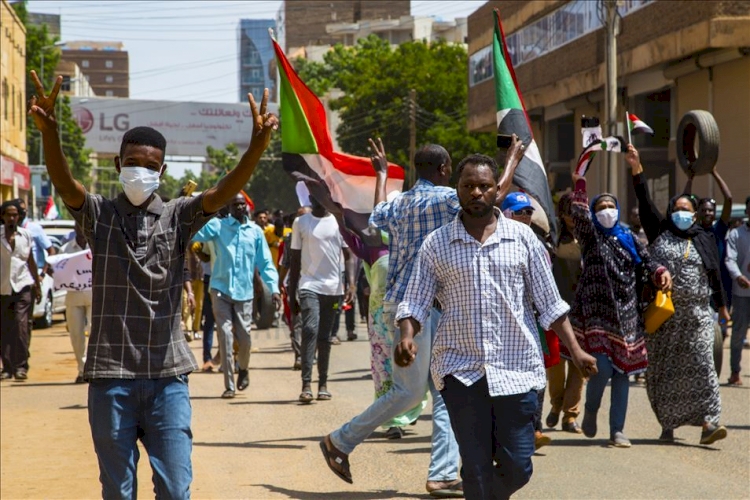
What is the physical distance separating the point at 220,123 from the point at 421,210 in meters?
107

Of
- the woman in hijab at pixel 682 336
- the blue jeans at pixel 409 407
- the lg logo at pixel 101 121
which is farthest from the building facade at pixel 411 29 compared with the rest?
the blue jeans at pixel 409 407

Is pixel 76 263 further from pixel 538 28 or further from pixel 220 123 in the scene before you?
pixel 220 123

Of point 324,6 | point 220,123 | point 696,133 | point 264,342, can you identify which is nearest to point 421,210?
point 696,133

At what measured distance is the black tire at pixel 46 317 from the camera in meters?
22.5

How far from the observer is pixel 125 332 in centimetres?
490

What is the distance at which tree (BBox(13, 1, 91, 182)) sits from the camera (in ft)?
196

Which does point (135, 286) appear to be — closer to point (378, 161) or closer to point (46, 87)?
point (378, 161)

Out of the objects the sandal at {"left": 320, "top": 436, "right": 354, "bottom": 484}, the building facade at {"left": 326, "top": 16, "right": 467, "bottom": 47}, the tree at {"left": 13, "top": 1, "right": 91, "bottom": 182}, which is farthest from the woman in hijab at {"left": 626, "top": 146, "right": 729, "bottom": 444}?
the building facade at {"left": 326, "top": 16, "right": 467, "bottom": 47}

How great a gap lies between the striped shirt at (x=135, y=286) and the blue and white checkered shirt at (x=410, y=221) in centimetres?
233

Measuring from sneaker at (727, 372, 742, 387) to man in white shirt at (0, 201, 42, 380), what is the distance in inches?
301

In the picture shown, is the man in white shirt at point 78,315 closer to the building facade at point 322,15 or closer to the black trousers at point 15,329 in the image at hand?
the black trousers at point 15,329

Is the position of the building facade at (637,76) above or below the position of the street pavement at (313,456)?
above

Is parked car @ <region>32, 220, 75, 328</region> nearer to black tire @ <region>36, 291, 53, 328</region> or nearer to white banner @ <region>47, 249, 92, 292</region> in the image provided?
black tire @ <region>36, 291, 53, 328</region>

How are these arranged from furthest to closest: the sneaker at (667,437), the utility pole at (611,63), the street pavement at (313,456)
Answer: the utility pole at (611,63)
the sneaker at (667,437)
the street pavement at (313,456)
